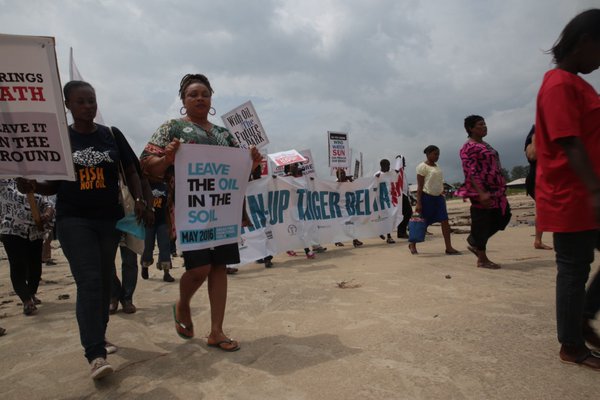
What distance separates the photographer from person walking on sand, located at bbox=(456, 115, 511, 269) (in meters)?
5.16

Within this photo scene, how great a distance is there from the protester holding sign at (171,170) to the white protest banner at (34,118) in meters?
0.55

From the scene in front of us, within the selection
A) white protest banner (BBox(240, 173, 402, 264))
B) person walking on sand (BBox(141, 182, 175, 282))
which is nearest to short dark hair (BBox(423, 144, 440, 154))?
white protest banner (BBox(240, 173, 402, 264))

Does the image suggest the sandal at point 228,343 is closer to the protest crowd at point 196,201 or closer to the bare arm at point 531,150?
the protest crowd at point 196,201

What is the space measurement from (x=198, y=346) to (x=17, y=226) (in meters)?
3.18

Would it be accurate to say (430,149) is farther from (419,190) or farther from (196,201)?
(196,201)

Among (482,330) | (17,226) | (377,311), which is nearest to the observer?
(482,330)

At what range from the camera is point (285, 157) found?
10.8m

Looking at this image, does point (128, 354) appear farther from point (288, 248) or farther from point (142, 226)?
point (288, 248)

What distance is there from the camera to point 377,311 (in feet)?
11.6

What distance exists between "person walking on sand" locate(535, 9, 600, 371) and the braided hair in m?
2.32

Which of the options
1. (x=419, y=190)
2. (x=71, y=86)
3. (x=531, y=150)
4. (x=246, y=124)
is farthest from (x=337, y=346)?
(x=246, y=124)

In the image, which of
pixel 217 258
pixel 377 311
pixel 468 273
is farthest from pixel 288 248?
pixel 217 258

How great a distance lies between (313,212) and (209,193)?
5.62m

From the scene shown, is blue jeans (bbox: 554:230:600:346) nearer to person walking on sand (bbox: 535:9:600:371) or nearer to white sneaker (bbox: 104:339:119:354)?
person walking on sand (bbox: 535:9:600:371)
